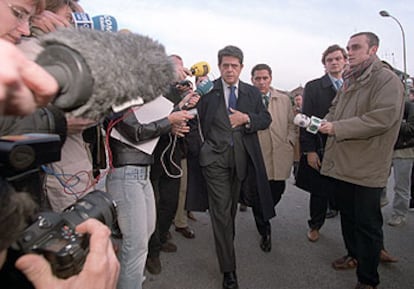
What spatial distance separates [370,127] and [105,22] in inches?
78.7

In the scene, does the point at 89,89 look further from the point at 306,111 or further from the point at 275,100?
the point at 275,100

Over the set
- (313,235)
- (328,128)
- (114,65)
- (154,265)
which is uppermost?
(114,65)

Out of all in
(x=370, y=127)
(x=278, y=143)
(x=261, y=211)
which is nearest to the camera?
(x=370, y=127)

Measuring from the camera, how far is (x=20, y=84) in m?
0.47

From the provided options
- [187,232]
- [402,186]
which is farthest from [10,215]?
[402,186]

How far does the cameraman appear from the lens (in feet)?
1.54

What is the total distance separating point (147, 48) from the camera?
72cm

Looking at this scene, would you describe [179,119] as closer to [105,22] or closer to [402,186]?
[105,22]

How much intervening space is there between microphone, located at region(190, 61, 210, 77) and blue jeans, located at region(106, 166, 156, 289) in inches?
48.3

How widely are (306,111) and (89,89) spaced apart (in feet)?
11.8

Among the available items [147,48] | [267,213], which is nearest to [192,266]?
[267,213]

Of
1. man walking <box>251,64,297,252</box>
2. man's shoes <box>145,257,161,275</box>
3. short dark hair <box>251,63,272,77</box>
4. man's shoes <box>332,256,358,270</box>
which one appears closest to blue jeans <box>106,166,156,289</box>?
man's shoes <box>145,257,161,275</box>

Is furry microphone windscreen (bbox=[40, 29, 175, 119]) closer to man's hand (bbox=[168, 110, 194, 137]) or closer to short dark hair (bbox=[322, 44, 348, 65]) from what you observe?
man's hand (bbox=[168, 110, 194, 137])

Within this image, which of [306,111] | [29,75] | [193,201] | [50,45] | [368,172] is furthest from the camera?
[306,111]
